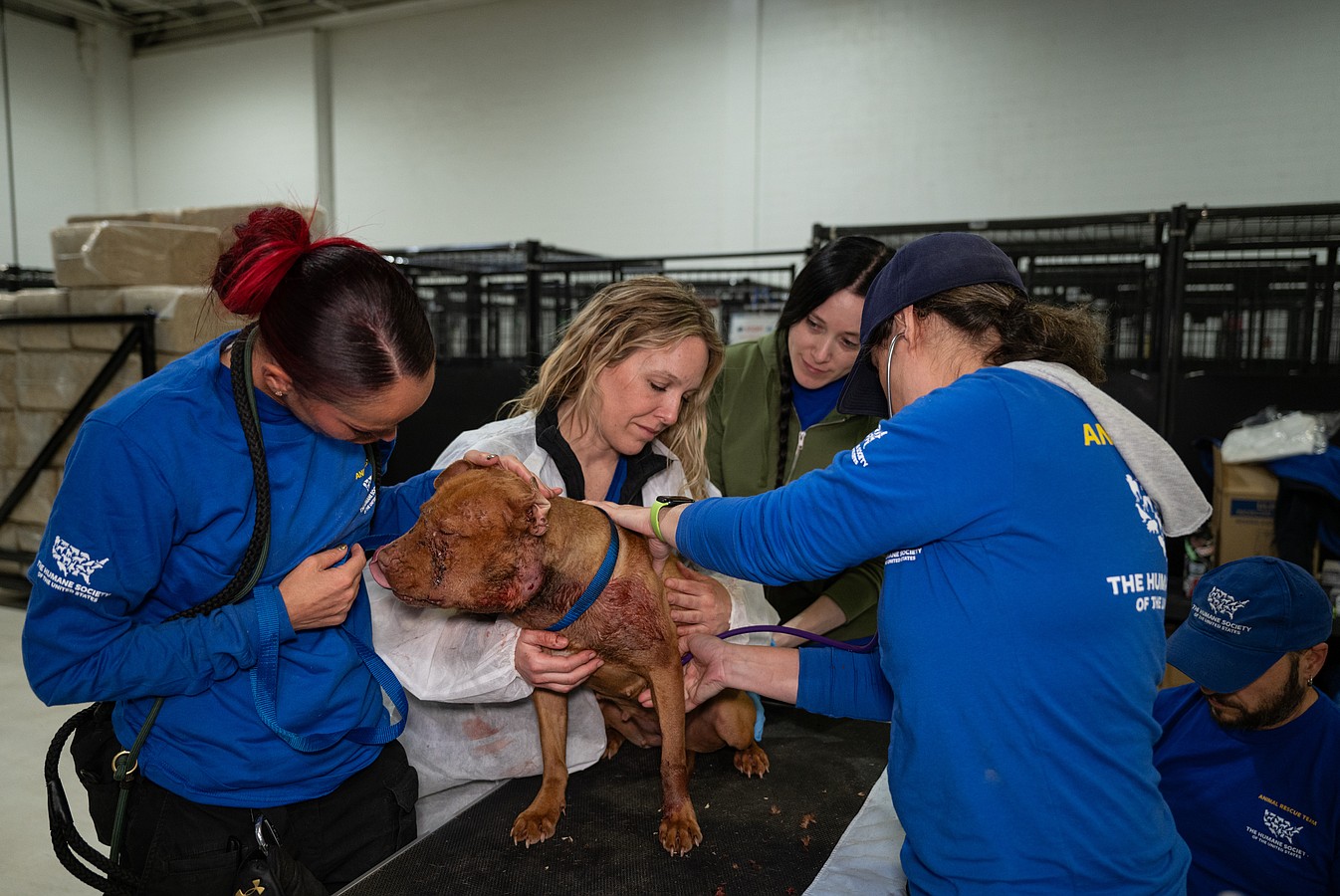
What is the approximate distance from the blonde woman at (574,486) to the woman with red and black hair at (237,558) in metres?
0.32

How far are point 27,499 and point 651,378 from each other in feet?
19.7

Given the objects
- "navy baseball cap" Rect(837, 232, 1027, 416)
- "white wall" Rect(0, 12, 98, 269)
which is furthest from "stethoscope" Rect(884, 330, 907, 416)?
"white wall" Rect(0, 12, 98, 269)

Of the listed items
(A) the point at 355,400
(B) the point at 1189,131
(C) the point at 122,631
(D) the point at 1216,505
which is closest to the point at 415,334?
(A) the point at 355,400

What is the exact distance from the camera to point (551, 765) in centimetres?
204

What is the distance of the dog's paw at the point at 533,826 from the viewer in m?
1.88

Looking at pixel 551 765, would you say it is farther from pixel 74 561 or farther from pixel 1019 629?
pixel 1019 629

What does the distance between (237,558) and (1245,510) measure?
463 cm

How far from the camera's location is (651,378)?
7.30 feet

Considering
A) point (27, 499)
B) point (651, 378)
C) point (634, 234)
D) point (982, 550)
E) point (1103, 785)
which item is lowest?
point (27, 499)

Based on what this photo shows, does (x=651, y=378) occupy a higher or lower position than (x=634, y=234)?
lower

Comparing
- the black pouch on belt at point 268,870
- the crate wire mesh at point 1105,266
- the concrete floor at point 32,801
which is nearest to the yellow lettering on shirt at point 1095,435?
the black pouch on belt at point 268,870

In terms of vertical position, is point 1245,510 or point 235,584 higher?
point 235,584

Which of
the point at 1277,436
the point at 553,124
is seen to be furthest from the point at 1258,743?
the point at 553,124

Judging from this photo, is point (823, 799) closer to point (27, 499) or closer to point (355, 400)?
point (355, 400)
